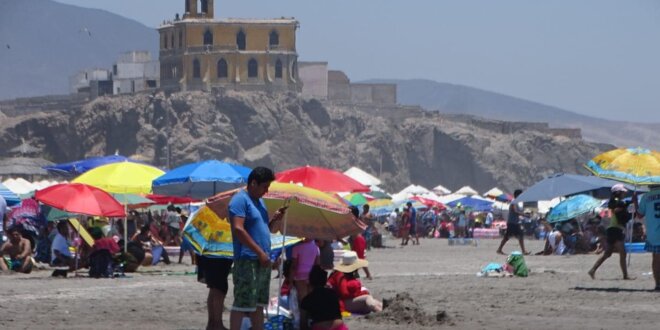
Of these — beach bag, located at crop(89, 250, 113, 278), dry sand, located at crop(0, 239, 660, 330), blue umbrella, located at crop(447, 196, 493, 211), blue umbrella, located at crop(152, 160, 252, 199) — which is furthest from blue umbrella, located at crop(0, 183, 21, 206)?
blue umbrella, located at crop(447, 196, 493, 211)

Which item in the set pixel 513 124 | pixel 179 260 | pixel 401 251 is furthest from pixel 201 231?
pixel 513 124

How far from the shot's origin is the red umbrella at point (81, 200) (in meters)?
21.0

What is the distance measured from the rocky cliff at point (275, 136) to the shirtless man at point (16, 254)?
83.6m

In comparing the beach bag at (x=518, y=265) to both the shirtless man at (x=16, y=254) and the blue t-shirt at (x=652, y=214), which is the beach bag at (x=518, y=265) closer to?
the blue t-shirt at (x=652, y=214)

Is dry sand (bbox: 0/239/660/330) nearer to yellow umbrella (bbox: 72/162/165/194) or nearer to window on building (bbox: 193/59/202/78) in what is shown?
yellow umbrella (bbox: 72/162/165/194)

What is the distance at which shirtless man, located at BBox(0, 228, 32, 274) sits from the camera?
864 inches

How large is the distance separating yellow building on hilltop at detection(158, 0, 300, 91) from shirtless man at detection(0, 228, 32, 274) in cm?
8253

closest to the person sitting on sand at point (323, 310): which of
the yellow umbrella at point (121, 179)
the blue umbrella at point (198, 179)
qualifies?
the blue umbrella at point (198, 179)

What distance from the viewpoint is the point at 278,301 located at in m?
13.6

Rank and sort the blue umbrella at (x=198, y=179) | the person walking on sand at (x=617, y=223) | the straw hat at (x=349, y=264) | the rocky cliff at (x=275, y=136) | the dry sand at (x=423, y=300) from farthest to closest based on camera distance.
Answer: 1. the rocky cliff at (x=275, y=136)
2. the blue umbrella at (x=198, y=179)
3. the person walking on sand at (x=617, y=223)
4. the straw hat at (x=349, y=264)
5. the dry sand at (x=423, y=300)

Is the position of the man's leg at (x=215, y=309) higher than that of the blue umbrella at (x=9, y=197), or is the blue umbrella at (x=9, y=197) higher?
the blue umbrella at (x=9, y=197)

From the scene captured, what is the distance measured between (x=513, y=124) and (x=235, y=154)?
106ft

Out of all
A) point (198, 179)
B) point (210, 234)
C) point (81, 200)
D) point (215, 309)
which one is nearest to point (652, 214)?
point (210, 234)

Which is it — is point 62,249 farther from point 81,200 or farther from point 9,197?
point 9,197
